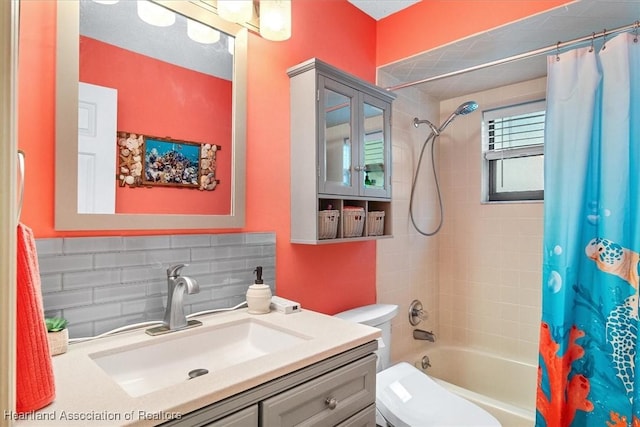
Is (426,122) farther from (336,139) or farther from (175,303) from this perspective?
(175,303)

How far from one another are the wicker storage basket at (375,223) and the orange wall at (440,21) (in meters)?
0.94

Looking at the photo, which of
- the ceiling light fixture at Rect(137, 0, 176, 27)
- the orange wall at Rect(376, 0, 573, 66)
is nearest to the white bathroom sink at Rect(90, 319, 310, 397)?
the ceiling light fixture at Rect(137, 0, 176, 27)

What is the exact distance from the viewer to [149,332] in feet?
3.76

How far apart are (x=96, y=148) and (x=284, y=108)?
79cm

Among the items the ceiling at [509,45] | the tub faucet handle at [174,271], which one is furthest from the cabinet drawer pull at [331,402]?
the ceiling at [509,45]

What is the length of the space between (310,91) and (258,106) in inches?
9.1

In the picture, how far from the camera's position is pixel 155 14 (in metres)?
1.27

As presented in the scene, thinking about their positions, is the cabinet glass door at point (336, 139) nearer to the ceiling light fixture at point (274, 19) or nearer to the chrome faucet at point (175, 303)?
the ceiling light fixture at point (274, 19)

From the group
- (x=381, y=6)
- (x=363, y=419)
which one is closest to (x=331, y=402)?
(x=363, y=419)

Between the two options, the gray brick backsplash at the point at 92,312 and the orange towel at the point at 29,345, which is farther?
the gray brick backsplash at the point at 92,312

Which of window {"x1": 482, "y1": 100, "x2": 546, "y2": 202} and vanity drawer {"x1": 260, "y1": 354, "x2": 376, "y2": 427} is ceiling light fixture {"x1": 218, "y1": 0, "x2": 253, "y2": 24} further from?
window {"x1": 482, "y1": 100, "x2": 546, "y2": 202}

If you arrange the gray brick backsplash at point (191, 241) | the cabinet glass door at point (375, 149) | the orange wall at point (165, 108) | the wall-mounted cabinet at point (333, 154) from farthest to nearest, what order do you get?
the cabinet glass door at point (375, 149) → the wall-mounted cabinet at point (333, 154) → the gray brick backsplash at point (191, 241) → the orange wall at point (165, 108)

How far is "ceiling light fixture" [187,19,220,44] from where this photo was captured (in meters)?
1.36

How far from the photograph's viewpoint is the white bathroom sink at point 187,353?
3.38 feet
